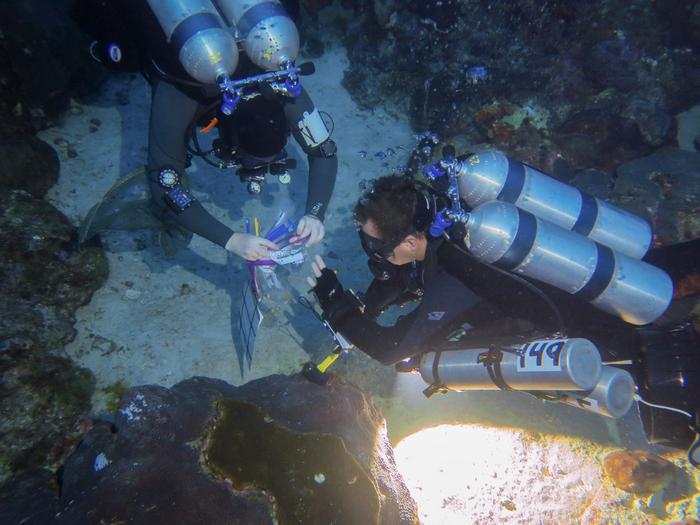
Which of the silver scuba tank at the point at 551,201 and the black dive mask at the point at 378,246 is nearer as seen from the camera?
the black dive mask at the point at 378,246

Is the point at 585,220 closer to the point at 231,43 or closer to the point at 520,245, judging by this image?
the point at 520,245

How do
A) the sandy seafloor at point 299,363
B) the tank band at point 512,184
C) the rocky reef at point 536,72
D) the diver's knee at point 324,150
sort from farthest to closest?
the rocky reef at point 536,72 → the sandy seafloor at point 299,363 → the diver's knee at point 324,150 → the tank band at point 512,184

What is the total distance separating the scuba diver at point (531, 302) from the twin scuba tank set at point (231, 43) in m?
1.38

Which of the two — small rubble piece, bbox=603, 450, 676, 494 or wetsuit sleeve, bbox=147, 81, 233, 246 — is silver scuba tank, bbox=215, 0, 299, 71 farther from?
small rubble piece, bbox=603, 450, 676, 494

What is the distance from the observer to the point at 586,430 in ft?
17.1

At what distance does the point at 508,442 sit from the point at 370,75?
718 centimetres

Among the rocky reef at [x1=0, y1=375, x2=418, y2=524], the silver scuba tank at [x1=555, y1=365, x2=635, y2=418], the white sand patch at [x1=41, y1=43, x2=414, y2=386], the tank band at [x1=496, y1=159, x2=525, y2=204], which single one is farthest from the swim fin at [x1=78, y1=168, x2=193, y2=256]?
the silver scuba tank at [x1=555, y1=365, x2=635, y2=418]

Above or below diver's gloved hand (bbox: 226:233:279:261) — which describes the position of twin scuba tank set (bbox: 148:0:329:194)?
above

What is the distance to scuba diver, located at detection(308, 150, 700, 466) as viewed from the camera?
3105 millimetres

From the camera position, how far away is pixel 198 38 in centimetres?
309

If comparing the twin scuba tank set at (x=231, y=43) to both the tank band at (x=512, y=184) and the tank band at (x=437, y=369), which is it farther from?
the tank band at (x=437, y=369)

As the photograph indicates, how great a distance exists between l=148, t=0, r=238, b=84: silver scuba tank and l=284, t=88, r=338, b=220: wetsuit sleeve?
3.47ft

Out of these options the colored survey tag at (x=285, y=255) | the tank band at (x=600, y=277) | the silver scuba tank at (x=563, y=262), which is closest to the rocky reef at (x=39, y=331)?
the colored survey tag at (x=285, y=255)

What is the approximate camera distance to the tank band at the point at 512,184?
12.7 feet
